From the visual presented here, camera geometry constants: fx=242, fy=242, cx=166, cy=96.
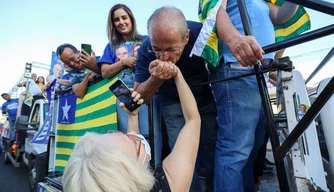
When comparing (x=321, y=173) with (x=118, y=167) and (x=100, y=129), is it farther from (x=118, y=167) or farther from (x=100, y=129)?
(x=100, y=129)

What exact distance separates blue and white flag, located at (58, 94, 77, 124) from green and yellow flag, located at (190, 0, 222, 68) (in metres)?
1.90

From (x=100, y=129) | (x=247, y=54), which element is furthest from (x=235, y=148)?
(x=100, y=129)

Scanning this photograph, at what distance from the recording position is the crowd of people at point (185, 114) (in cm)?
102

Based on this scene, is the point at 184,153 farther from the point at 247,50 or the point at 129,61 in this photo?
the point at 129,61

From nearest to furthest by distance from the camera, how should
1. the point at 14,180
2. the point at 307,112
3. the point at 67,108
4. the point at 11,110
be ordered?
the point at 307,112
the point at 67,108
the point at 14,180
the point at 11,110

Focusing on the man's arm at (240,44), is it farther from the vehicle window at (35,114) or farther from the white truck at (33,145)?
the vehicle window at (35,114)

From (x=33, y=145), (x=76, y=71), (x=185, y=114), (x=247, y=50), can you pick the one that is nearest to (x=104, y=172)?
(x=185, y=114)

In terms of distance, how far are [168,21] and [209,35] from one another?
25 centimetres

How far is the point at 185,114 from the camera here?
1373mm

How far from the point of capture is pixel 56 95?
330 cm

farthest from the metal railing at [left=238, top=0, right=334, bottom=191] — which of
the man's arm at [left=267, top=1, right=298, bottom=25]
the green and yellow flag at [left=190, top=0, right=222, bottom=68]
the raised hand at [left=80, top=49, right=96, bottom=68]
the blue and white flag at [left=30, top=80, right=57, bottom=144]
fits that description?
the blue and white flag at [left=30, top=80, right=57, bottom=144]

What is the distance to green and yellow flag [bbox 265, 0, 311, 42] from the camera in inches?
60.2

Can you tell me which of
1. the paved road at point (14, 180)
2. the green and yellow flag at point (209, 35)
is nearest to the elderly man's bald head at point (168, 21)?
the green and yellow flag at point (209, 35)

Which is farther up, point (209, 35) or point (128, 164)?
point (209, 35)
